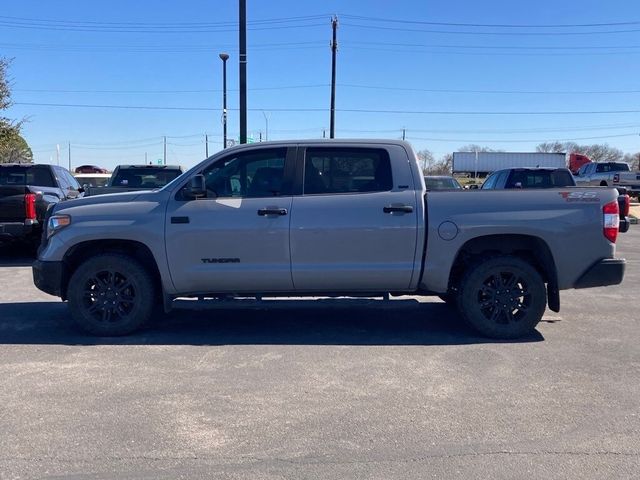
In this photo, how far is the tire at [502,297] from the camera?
19.9 ft

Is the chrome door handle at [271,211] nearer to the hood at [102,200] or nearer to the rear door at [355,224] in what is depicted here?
the rear door at [355,224]

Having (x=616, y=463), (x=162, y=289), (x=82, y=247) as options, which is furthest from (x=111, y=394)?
(x=616, y=463)

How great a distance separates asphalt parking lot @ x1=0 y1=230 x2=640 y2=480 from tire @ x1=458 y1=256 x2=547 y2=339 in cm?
18

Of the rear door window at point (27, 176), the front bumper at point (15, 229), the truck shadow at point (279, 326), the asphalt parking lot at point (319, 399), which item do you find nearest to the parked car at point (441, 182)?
the truck shadow at point (279, 326)

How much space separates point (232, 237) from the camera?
5.98 m

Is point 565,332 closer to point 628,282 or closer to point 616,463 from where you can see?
point 616,463

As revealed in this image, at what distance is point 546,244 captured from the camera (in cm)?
598

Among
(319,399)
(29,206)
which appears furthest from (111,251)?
(29,206)

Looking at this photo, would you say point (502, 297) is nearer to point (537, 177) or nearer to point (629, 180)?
point (537, 177)

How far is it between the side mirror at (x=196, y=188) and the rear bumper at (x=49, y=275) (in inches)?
59.4

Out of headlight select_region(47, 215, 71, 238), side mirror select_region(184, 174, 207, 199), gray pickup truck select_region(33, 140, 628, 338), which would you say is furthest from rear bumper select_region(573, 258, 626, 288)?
headlight select_region(47, 215, 71, 238)

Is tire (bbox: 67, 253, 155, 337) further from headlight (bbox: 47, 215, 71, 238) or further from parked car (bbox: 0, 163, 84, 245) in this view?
parked car (bbox: 0, 163, 84, 245)

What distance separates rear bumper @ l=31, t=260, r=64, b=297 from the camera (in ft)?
19.9

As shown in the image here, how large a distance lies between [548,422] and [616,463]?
1.98 ft
